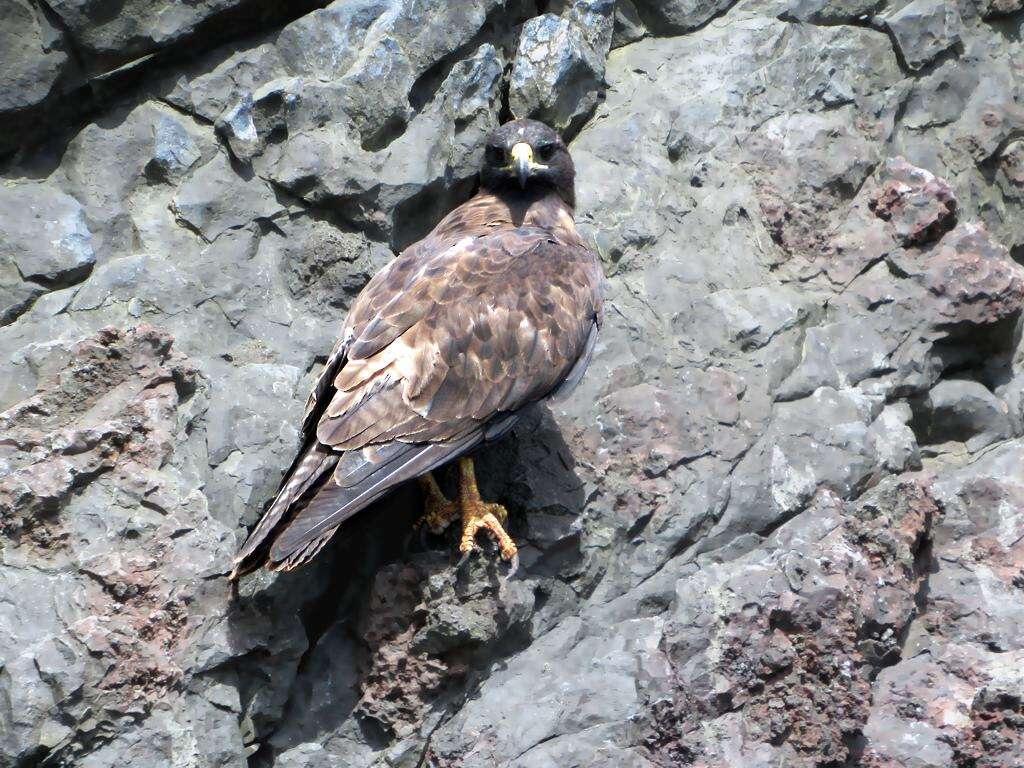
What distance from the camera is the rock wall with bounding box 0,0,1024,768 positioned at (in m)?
4.69

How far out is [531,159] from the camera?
5777mm

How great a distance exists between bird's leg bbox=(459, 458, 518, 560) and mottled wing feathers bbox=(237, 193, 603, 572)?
242 millimetres

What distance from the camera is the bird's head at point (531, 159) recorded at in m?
5.87

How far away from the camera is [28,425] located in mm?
4766

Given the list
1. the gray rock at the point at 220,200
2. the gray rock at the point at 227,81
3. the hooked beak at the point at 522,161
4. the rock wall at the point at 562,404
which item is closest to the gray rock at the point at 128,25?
the rock wall at the point at 562,404

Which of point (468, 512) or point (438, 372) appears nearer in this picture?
point (438, 372)

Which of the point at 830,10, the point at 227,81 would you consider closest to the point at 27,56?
the point at 227,81

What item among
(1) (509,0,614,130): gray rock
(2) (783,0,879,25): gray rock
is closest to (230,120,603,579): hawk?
(1) (509,0,614,130): gray rock

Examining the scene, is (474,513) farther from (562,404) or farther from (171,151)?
(171,151)

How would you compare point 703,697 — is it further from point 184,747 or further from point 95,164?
point 95,164

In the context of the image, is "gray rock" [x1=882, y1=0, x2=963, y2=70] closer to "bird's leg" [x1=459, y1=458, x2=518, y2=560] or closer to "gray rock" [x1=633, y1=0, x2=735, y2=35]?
"gray rock" [x1=633, y1=0, x2=735, y2=35]

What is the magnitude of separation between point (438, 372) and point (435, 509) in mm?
586

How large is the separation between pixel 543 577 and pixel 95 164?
2.58 meters

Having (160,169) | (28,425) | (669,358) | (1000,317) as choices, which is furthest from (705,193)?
(28,425)
